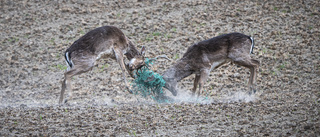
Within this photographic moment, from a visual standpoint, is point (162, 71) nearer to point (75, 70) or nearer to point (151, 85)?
point (151, 85)

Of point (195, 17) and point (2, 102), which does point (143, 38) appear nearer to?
point (195, 17)

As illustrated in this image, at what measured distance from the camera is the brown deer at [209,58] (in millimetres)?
8078

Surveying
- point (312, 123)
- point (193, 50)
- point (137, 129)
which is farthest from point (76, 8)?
point (312, 123)

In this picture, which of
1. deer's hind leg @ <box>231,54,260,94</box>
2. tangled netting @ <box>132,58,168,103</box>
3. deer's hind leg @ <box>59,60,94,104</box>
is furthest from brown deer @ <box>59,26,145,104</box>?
deer's hind leg @ <box>231,54,260,94</box>

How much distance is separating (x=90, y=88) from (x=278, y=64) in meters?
4.83

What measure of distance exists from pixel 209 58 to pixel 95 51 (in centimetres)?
240

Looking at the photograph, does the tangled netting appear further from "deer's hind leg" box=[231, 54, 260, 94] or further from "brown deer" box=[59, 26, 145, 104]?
"deer's hind leg" box=[231, 54, 260, 94]

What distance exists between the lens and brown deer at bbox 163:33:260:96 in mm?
8078

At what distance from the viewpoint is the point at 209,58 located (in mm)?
8102

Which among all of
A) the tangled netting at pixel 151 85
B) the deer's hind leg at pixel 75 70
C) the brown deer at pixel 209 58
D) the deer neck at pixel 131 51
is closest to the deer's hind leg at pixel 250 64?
the brown deer at pixel 209 58

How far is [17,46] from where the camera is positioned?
38.7 feet

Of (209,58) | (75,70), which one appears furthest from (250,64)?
(75,70)

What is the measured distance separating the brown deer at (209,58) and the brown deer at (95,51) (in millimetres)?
803

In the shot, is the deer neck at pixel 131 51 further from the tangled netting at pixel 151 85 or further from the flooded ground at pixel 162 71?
the flooded ground at pixel 162 71
